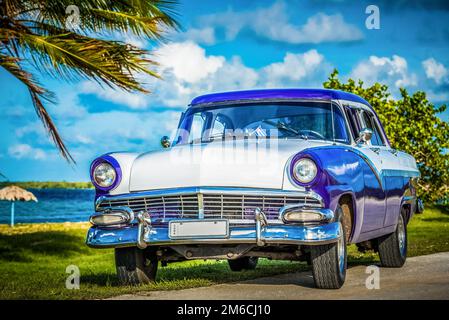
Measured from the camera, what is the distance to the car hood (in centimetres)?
650

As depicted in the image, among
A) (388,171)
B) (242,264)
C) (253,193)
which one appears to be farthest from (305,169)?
(242,264)

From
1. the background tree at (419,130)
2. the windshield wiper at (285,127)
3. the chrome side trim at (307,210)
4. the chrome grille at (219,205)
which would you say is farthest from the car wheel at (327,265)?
the background tree at (419,130)

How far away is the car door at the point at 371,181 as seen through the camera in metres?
7.62

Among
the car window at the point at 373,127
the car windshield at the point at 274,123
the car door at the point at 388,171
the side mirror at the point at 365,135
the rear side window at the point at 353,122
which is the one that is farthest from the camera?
the car window at the point at 373,127

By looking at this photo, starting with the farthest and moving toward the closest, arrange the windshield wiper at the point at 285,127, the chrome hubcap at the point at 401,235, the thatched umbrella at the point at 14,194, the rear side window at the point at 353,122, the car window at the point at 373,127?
the thatched umbrella at the point at 14,194 → the chrome hubcap at the point at 401,235 → the car window at the point at 373,127 → the rear side window at the point at 353,122 → the windshield wiper at the point at 285,127

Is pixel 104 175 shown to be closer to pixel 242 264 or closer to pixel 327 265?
pixel 327 265

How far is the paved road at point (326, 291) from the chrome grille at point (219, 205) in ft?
2.19

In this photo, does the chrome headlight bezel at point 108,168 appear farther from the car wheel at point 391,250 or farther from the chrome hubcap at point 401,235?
the chrome hubcap at point 401,235

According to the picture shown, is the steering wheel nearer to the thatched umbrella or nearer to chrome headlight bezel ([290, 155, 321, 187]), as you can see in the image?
chrome headlight bezel ([290, 155, 321, 187])

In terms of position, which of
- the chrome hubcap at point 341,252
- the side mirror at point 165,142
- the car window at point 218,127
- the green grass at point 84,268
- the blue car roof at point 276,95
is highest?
the blue car roof at point 276,95

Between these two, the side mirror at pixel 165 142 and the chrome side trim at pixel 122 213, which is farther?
the side mirror at pixel 165 142

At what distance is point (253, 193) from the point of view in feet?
21.1
